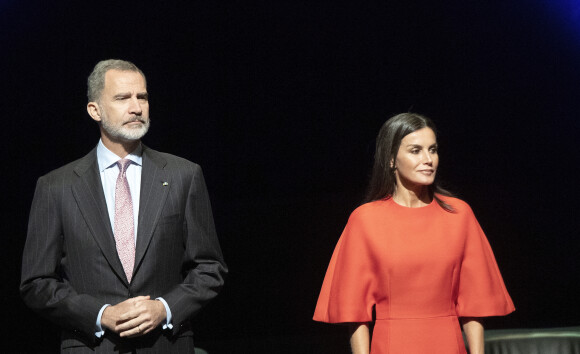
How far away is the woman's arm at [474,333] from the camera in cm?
245

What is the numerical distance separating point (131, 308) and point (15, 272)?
57.4 inches

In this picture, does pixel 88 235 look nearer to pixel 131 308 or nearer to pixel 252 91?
pixel 131 308

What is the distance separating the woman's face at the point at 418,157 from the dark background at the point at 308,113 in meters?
1.21

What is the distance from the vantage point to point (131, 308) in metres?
2.27

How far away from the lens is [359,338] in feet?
8.16

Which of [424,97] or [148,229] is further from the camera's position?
[424,97]

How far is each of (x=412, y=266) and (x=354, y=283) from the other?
0.64 feet

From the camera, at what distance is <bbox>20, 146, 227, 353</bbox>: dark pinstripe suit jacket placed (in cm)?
233

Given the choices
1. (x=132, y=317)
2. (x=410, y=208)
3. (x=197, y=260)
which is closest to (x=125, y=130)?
(x=197, y=260)

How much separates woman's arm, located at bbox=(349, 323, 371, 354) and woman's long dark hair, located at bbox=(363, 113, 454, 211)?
0.41m

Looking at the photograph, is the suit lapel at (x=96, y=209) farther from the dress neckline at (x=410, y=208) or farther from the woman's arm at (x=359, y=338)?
the dress neckline at (x=410, y=208)

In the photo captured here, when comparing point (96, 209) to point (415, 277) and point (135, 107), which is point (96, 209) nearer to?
point (135, 107)

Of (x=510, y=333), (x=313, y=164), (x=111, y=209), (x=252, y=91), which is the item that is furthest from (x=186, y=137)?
(x=510, y=333)

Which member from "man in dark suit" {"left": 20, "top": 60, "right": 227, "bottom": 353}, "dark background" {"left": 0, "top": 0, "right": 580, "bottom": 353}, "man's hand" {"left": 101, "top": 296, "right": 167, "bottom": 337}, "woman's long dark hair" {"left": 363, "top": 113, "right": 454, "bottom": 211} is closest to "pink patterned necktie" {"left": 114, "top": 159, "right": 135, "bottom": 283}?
"man in dark suit" {"left": 20, "top": 60, "right": 227, "bottom": 353}
